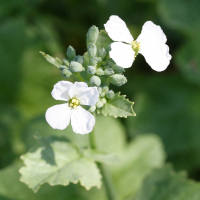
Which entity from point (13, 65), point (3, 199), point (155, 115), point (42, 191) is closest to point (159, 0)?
point (155, 115)

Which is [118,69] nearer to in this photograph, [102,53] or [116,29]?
[102,53]

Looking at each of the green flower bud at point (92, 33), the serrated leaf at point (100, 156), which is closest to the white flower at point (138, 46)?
the green flower bud at point (92, 33)

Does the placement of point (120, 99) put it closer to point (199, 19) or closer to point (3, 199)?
point (3, 199)

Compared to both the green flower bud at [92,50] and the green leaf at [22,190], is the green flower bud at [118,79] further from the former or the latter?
the green leaf at [22,190]

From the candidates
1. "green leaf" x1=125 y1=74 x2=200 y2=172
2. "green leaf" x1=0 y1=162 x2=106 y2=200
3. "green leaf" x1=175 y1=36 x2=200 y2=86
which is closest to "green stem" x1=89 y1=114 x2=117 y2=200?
"green leaf" x1=0 y1=162 x2=106 y2=200

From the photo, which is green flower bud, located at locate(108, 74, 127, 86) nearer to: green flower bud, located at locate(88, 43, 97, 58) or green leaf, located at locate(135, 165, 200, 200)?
green flower bud, located at locate(88, 43, 97, 58)

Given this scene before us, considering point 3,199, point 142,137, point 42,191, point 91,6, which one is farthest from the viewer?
point 91,6

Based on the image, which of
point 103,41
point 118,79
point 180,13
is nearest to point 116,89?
point 180,13
